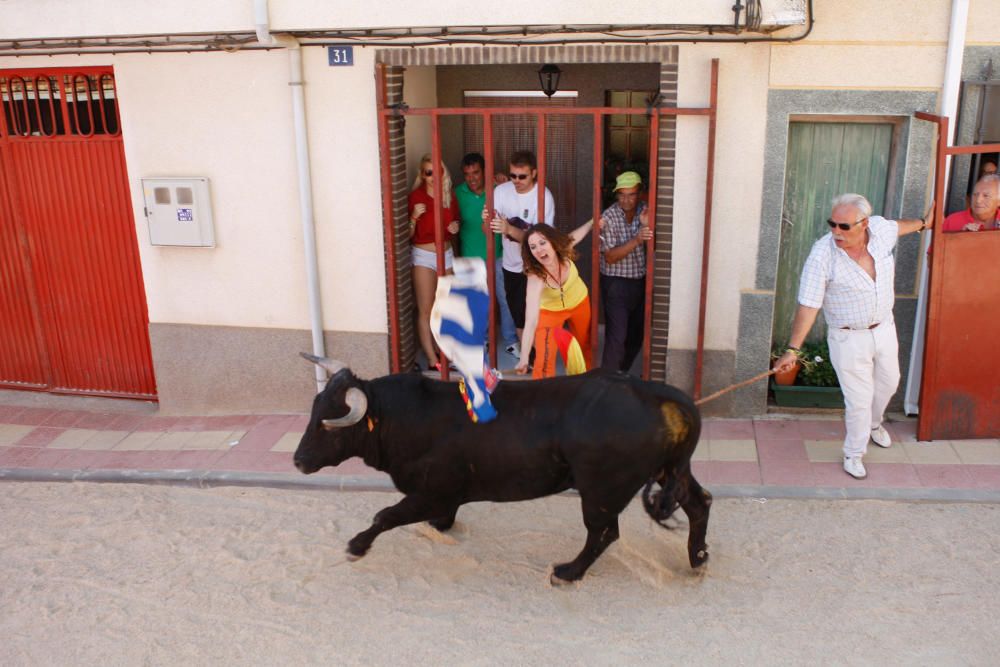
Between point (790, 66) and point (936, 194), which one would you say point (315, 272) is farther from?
point (936, 194)

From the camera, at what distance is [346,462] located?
6688 mm

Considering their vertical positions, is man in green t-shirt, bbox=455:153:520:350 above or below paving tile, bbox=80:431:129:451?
above

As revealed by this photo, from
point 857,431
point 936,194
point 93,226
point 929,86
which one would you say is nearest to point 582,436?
point 857,431

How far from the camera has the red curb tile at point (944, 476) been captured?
596cm

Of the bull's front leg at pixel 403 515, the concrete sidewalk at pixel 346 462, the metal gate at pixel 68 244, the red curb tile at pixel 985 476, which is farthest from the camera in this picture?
the metal gate at pixel 68 244

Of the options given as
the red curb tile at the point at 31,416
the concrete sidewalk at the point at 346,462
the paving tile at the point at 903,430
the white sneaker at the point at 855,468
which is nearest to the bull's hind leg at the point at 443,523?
the concrete sidewalk at the point at 346,462

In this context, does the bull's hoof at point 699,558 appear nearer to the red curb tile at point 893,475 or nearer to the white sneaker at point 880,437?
the red curb tile at point 893,475

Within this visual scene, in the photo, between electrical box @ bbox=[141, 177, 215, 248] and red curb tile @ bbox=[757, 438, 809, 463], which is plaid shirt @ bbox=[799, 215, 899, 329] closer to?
red curb tile @ bbox=[757, 438, 809, 463]

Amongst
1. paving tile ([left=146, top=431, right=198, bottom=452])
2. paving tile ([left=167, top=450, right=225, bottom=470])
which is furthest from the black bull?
paving tile ([left=146, top=431, right=198, bottom=452])

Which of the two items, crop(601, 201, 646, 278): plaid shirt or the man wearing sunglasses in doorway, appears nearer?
the man wearing sunglasses in doorway

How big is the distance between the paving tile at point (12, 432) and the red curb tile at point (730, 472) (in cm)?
550

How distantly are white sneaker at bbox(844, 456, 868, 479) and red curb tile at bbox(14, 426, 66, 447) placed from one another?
20.1 feet

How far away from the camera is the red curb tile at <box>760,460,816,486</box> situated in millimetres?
6107

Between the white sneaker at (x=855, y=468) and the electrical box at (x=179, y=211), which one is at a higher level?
the electrical box at (x=179, y=211)
